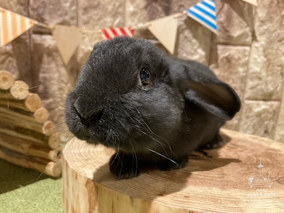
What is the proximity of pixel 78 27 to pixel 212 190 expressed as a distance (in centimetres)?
170

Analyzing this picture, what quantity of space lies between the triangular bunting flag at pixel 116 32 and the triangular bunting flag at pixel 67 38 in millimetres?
185

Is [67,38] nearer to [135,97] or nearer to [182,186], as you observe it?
[135,97]

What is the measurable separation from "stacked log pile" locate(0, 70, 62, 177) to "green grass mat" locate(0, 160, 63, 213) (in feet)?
0.19

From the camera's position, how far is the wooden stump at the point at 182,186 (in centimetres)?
Answer: 111

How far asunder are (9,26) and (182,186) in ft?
4.87

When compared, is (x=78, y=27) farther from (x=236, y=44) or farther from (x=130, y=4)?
(x=236, y=44)

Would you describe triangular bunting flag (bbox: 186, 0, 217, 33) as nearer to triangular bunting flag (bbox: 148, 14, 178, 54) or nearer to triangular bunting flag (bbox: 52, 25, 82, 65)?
triangular bunting flag (bbox: 148, 14, 178, 54)

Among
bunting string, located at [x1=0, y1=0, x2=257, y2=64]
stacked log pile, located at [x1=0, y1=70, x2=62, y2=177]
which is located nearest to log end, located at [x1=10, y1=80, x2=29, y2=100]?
stacked log pile, located at [x1=0, y1=70, x2=62, y2=177]

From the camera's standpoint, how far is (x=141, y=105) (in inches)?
43.2

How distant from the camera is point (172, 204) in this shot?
1.09 metres

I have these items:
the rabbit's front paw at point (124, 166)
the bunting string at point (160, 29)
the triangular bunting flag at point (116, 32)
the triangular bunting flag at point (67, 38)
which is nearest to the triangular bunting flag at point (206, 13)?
the bunting string at point (160, 29)

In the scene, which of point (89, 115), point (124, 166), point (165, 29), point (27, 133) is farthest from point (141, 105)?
Answer: point (27, 133)

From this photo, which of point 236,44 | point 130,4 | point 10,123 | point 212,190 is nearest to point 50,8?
point 130,4

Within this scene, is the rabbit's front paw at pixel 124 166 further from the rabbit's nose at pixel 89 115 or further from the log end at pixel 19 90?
the log end at pixel 19 90
